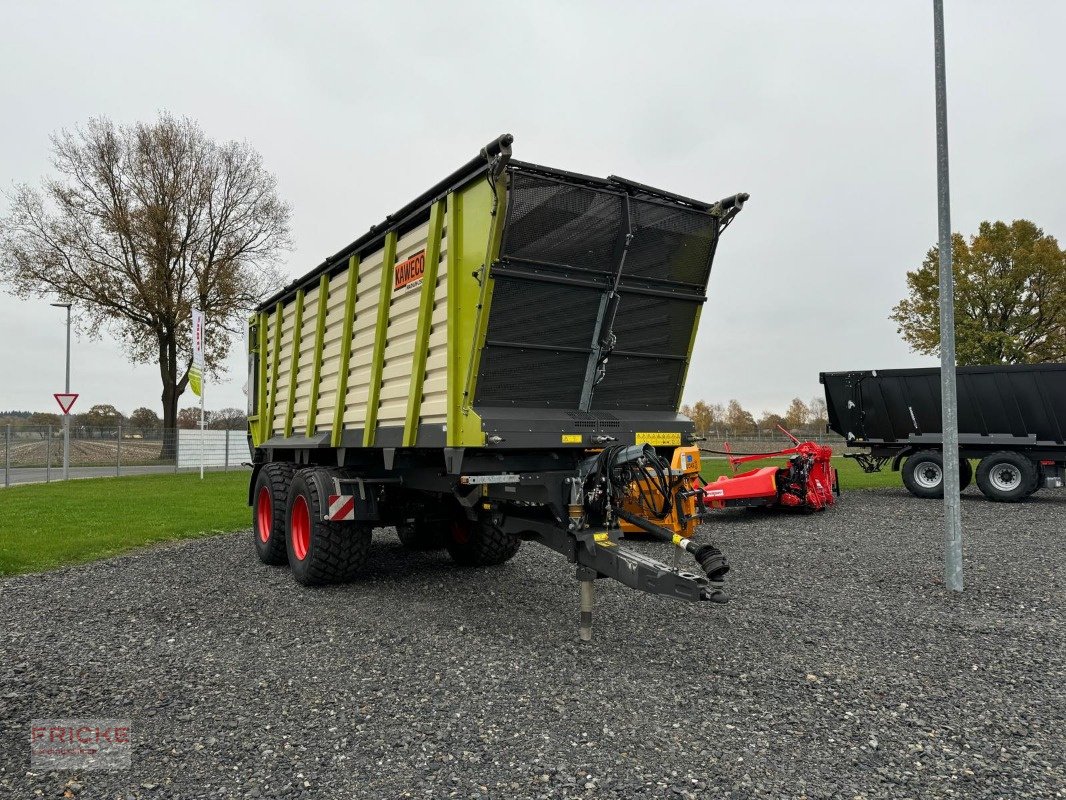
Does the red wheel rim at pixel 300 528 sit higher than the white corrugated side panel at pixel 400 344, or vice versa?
the white corrugated side panel at pixel 400 344

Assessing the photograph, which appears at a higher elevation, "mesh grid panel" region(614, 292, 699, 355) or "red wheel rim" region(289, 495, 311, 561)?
"mesh grid panel" region(614, 292, 699, 355)

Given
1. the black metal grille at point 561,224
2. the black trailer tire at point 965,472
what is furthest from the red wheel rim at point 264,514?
the black trailer tire at point 965,472

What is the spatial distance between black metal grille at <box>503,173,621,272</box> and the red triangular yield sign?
60.1 feet

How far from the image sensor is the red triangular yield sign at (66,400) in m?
18.9

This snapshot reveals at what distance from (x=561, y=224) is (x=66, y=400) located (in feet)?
A: 61.1

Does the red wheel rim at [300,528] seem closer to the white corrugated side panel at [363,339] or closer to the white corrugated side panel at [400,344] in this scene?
the white corrugated side panel at [363,339]

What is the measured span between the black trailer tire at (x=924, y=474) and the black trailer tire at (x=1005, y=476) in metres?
0.71

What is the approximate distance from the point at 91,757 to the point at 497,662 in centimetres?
210

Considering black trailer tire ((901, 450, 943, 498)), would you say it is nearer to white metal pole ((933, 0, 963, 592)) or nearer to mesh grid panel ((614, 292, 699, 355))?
Answer: white metal pole ((933, 0, 963, 592))

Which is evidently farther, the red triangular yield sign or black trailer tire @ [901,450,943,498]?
the red triangular yield sign

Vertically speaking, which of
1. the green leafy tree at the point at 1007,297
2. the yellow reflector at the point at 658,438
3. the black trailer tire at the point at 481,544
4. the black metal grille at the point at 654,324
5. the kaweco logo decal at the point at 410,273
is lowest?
the black trailer tire at the point at 481,544

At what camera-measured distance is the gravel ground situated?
3.05 metres

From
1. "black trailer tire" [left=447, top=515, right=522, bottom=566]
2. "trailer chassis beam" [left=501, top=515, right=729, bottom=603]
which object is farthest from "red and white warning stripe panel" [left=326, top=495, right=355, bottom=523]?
"trailer chassis beam" [left=501, top=515, right=729, bottom=603]

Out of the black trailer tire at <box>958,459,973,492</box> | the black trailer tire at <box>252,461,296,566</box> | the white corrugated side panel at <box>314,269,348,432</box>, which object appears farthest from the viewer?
the black trailer tire at <box>958,459,973,492</box>
